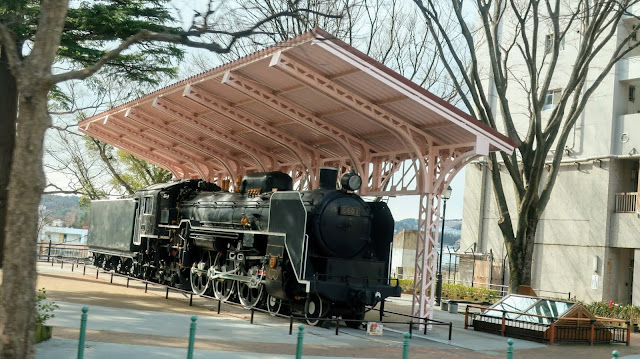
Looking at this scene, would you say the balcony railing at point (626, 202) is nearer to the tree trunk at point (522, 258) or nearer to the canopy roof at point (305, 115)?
the tree trunk at point (522, 258)

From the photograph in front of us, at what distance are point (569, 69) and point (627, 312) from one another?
12.0 metres

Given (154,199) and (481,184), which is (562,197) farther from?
(154,199)

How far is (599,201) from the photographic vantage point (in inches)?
1085

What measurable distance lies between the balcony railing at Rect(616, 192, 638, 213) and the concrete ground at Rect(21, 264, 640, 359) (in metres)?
9.31

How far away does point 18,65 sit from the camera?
25.6 ft

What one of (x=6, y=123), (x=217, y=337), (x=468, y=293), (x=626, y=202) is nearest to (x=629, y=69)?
(x=626, y=202)

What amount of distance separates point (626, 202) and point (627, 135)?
103 inches

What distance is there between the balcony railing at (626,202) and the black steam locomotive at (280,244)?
14572 millimetres

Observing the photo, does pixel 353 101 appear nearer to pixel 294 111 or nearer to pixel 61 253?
pixel 294 111

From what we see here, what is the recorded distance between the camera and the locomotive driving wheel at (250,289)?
55.2ft

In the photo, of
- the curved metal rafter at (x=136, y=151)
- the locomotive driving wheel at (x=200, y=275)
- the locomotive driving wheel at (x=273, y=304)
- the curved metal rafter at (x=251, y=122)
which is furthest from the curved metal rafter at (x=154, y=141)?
the locomotive driving wheel at (x=273, y=304)

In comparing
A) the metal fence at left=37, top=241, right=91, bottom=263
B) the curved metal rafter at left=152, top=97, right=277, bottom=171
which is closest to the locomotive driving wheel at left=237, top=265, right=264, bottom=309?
the curved metal rafter at left=152, top=97, right=277, bottom=171

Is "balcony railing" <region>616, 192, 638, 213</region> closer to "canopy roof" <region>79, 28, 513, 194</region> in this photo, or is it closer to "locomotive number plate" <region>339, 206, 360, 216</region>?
"canopy roof" <region>79, 28, 513, 194</region>

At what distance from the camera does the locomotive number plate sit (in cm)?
1550
